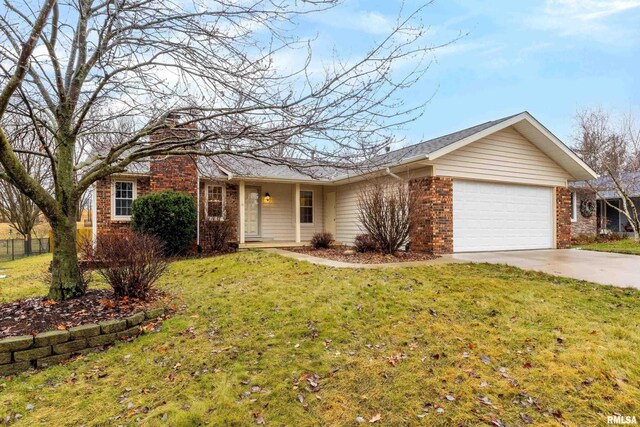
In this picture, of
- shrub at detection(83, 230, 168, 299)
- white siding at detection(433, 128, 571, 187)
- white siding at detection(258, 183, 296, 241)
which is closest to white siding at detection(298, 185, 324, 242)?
white siding at detection(258, 183, 296, 241)

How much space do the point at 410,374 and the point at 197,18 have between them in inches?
178

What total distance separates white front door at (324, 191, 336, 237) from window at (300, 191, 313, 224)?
0.64m

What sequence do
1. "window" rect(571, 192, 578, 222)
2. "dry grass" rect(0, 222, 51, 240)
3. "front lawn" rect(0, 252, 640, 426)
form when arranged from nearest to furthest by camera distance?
"front lawn" rect(0, 252, 640, 426) < "window" rect(571, 192, 578, 222) < "dry grass" rect(0, 222, 51, 240)

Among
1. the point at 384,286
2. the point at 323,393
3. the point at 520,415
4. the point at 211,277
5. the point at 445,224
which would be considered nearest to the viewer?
the point at 520,415

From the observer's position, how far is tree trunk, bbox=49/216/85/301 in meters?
5.11

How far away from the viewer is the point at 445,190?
33.7ft

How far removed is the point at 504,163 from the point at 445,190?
2.63 meters

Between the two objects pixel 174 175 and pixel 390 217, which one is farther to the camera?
pixel 174 175

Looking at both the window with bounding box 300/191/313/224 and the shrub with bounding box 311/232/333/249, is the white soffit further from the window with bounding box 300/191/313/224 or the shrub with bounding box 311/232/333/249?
the window with bounding box 300/191/313/224

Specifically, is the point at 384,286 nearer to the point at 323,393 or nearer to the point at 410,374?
the point at 410,374

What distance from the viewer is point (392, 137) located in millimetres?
4230

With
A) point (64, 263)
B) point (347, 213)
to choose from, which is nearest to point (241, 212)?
point (347, 213)

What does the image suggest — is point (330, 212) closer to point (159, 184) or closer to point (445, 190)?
point (445, 190)

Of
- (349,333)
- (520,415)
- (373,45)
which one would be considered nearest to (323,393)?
(349,333)
